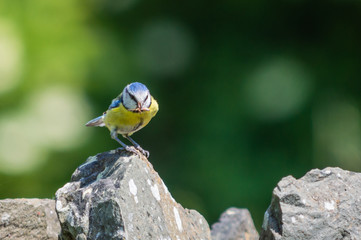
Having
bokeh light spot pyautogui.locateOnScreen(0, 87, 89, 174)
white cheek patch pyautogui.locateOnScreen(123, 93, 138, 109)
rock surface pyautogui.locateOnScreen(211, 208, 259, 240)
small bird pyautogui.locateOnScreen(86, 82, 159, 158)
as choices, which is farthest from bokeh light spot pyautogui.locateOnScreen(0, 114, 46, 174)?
rock surface pyautogui.locateOnScreen(211, 208, 259, 240)

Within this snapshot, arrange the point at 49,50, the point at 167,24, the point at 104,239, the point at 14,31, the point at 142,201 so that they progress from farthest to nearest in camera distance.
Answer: the point at 167,24, the point at 49,50, the point at 14,31, the point at 142,201, the point at 104,239

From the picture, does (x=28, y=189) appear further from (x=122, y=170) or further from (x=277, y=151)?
(x=122, y=170)

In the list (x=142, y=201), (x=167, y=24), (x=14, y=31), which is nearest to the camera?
(x=142, y=201)

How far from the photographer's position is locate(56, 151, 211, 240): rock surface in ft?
6.00

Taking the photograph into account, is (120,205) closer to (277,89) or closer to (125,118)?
(125,118)

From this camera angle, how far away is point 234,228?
9.22 ft


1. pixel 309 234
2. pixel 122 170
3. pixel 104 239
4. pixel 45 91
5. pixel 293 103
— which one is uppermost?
pixel 45 91

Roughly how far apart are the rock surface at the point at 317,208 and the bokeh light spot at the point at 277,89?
3240 millimetres

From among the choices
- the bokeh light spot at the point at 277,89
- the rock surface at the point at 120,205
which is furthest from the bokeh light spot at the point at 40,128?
the rock surface at the point at 120,205

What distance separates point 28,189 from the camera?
15.5 feet

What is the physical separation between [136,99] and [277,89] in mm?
2900

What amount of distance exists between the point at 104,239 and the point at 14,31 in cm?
318

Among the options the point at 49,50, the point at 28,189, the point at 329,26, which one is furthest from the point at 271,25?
the point at 28,189

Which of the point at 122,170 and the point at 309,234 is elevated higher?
the point at 122,170
